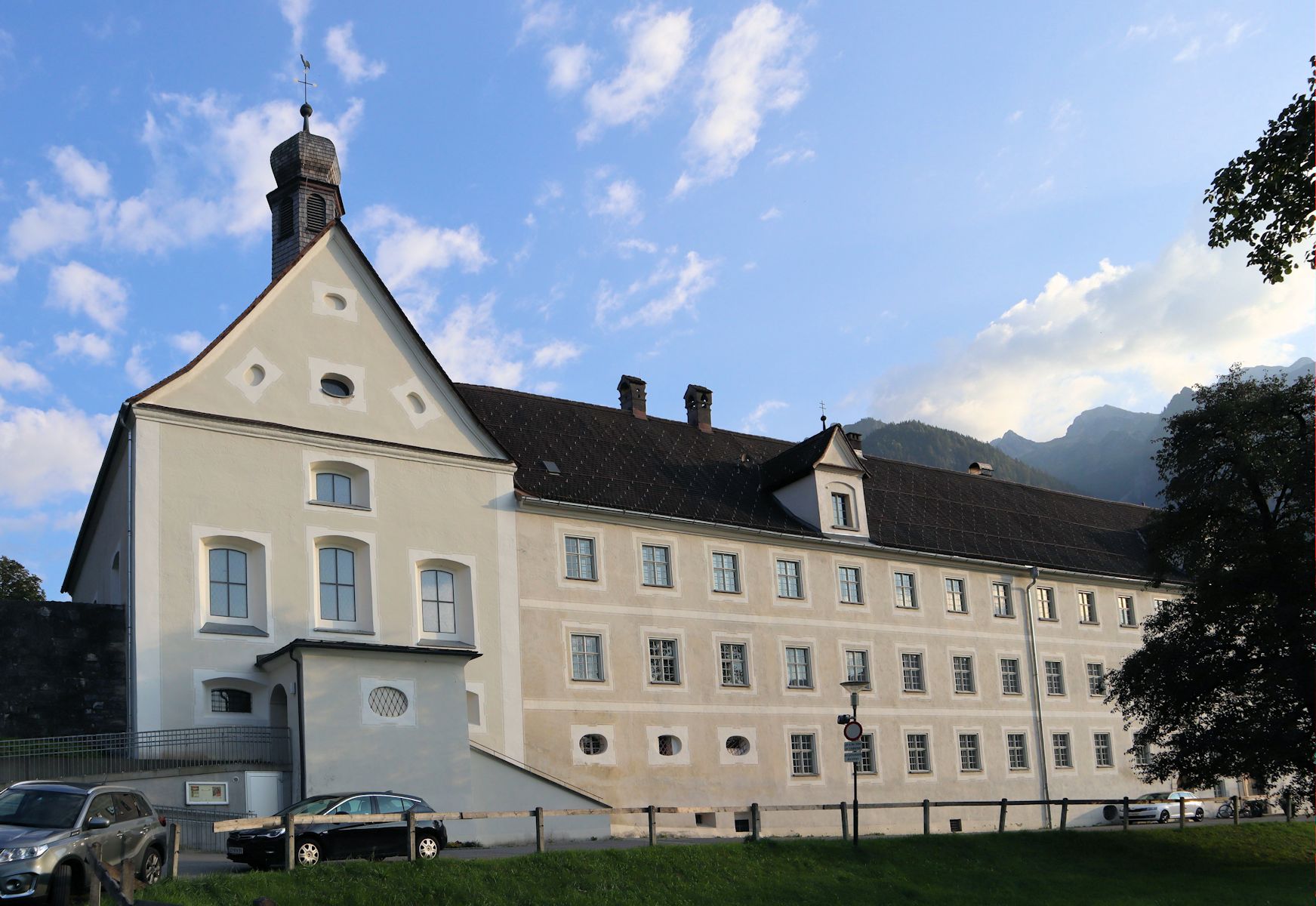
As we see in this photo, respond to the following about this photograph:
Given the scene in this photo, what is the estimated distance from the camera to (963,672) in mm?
44156

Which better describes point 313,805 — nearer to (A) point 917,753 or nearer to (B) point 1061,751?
(A) point 917,753

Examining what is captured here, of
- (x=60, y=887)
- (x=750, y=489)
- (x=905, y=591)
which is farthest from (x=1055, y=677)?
(x=60, y=887)

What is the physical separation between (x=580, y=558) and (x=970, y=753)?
15303 mm

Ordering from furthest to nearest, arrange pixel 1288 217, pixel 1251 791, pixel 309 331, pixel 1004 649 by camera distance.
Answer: pixel 1251 791, pixel 1004 649, pixel 309 331, pixel 1288 217

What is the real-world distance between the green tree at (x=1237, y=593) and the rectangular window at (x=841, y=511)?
11.0m

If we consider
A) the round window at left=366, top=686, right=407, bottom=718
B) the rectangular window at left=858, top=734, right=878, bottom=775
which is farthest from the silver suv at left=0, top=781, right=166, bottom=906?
the rectangular window at left=858, top=734, right=878, bottom=775

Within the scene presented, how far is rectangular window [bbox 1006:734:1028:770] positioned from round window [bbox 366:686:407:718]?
2284 cm

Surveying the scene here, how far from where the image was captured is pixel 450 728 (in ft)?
98.6

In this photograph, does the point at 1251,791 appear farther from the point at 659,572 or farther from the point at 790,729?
the point at 659,572

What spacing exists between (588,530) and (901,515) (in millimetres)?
13584

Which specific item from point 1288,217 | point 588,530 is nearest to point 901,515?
point 588,530

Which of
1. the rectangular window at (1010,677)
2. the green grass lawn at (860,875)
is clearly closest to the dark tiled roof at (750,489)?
the rectangular window at (1010,677)

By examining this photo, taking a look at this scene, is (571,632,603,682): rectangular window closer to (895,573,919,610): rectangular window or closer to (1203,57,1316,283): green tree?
(895,573,919,610): rectangular window

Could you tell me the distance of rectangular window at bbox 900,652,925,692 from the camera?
42.6 m
